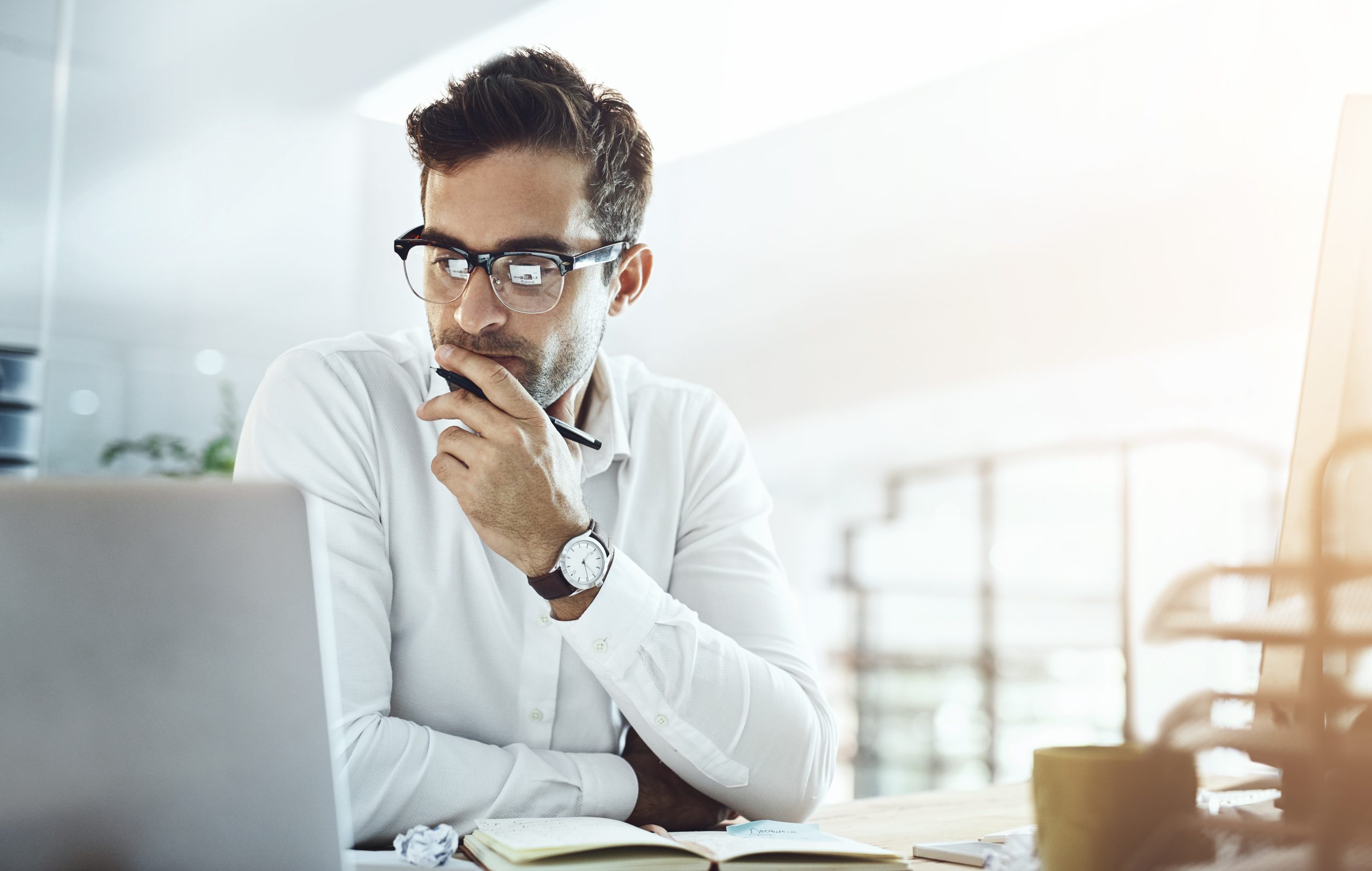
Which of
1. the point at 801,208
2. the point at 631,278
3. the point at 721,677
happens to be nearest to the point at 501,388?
the point at 721,677

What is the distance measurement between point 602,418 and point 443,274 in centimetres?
30

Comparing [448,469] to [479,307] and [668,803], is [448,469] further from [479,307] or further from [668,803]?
[668,803]

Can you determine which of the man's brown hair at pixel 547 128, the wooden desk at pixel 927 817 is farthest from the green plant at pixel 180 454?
the wooden desk at pixel 927 817

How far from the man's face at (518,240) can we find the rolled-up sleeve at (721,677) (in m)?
0.33

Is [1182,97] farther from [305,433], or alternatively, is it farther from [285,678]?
[285,678]

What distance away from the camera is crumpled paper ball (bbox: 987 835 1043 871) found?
27.2 inches

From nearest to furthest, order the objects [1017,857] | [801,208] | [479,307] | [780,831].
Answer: [1017,857]
[780,831]
[479,307]
[801,208]

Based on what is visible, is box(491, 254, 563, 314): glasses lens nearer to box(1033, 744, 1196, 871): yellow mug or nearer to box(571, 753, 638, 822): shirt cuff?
box(571, 753, 638, 822): shirt cuff

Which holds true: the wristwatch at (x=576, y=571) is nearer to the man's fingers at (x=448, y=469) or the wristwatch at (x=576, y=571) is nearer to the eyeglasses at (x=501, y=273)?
the man's fingers at (x=448, y=469)

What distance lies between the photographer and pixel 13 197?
3.18 meters

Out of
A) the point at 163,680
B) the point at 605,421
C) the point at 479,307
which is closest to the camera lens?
the point at 163,680

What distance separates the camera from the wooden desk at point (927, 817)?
0.95 meters

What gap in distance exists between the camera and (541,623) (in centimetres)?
126

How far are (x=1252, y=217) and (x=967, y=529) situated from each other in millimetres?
3870
